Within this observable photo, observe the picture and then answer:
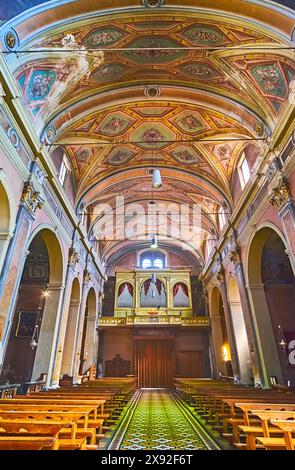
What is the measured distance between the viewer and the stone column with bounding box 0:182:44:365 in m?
5.82

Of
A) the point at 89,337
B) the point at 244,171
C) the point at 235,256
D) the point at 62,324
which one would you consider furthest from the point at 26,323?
the point at 244,171

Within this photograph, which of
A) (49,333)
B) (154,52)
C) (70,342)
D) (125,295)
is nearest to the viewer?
(154,52)

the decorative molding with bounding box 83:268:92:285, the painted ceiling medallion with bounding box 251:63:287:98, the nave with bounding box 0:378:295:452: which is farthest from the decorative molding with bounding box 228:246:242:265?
the decorative molding with bounding box 83:268:92:285

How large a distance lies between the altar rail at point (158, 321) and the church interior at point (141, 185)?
140 cm

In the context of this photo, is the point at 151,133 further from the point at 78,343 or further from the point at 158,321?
the point at 158,321

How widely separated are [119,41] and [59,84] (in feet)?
6.49

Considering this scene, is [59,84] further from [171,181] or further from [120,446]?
[120,446]

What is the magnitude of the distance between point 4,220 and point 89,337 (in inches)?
454

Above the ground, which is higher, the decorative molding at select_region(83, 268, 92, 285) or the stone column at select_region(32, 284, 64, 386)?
the decorative molding at select_region(83, 268, 92, 285)

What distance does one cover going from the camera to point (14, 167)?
654cm

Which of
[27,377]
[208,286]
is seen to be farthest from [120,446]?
[208,286]

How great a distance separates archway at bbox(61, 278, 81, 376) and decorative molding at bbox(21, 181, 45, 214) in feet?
17.0

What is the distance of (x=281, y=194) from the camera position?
7.00 m

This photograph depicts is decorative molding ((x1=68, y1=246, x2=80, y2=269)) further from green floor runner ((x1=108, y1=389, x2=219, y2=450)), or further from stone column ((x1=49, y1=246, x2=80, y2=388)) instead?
green floor runner ((x1=108, y1=389, x2=219, y2=450))
